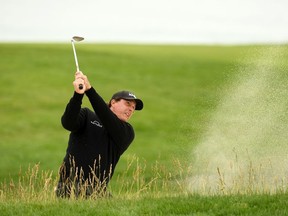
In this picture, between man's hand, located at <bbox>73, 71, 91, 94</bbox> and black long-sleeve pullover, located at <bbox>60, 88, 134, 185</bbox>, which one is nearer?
man's hand, located at <bbox>73, 71, 91, 94</bbox>

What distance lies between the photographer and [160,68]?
49156 millimetres

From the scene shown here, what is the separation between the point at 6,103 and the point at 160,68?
1348 cm

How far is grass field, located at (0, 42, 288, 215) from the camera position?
9438 millimetres

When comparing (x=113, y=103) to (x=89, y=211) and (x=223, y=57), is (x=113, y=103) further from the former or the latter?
(x=223, y=57)

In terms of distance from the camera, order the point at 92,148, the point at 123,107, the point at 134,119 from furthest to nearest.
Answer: the point at 134,119, the point at 123,107, the point at 92,148

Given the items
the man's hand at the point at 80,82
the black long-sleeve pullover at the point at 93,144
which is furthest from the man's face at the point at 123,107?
the man's hand at the point at 80,82

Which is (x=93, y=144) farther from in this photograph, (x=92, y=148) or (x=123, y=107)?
(x=123, y=107)

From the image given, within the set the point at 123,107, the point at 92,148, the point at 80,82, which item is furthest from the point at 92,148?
the point at 80,82

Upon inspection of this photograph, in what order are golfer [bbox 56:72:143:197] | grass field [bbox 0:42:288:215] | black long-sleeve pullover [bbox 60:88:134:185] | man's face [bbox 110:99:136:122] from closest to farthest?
grass field [bbox 0:42:288:215], golfer [bbox 56:72:143:197], black long-sleeve pullover [bbox 60:88:134:185], man's face [bbox 110:99:136:122]

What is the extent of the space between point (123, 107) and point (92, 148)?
77 centimetres

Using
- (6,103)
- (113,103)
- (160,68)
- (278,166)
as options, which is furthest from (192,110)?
(113,103)

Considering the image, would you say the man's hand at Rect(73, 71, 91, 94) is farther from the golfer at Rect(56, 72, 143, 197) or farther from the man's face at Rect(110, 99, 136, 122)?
the man's face at Rect(110, 99, 136, 122)

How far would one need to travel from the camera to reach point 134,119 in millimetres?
35938

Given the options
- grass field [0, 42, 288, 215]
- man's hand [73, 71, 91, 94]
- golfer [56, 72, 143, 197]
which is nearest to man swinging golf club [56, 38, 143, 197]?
golfer [56, 72, 143, 197]
